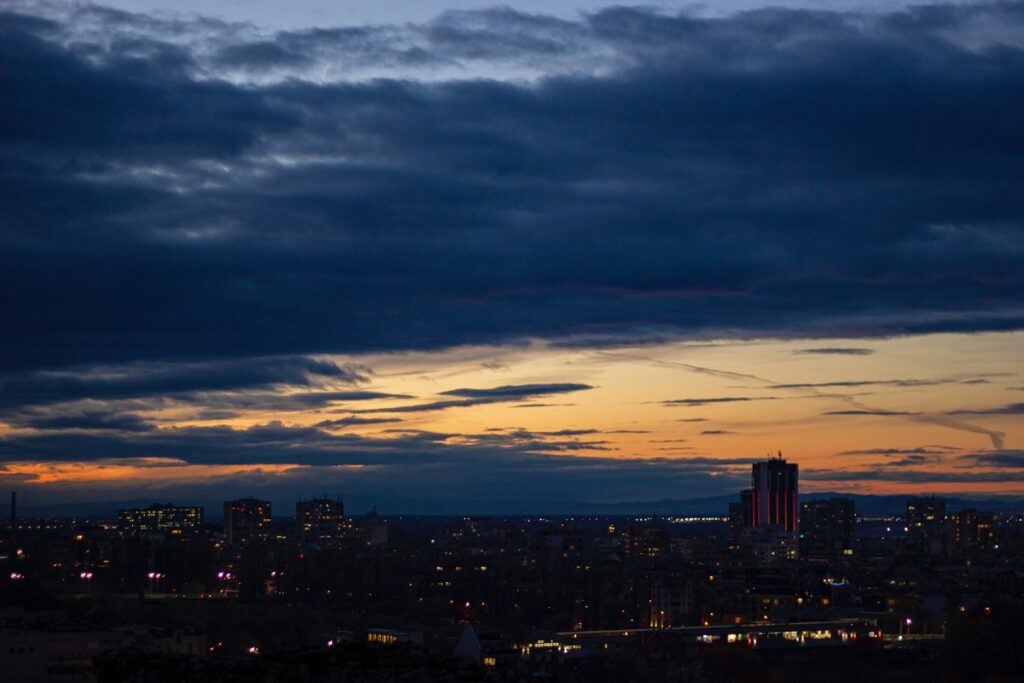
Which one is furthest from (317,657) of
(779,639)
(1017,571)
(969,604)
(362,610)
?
(1017,571)

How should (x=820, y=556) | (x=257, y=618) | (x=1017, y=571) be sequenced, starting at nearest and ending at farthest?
(x=257, y=618) → (x=1017, y=571) → (x=820, y=556)

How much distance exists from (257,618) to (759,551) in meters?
127

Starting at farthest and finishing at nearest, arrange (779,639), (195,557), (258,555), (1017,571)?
(1017,571)
(258,555)
(195,557)
(779,639)

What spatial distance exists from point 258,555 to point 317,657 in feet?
349

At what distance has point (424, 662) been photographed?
16562 mm

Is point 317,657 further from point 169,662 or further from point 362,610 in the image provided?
point 362,610

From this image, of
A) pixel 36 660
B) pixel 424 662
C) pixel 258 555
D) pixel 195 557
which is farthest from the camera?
pixel 258 555

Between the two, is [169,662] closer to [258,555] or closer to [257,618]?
[257,618]

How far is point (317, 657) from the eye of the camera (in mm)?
16656

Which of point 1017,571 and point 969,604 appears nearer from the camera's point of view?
point 969,604

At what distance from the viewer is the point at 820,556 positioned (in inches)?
7338

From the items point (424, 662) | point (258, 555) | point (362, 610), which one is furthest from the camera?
point (258, 555)

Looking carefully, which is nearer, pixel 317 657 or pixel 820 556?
pixel 317 657

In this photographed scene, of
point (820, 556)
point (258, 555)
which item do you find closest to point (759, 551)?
point (820, 556)
